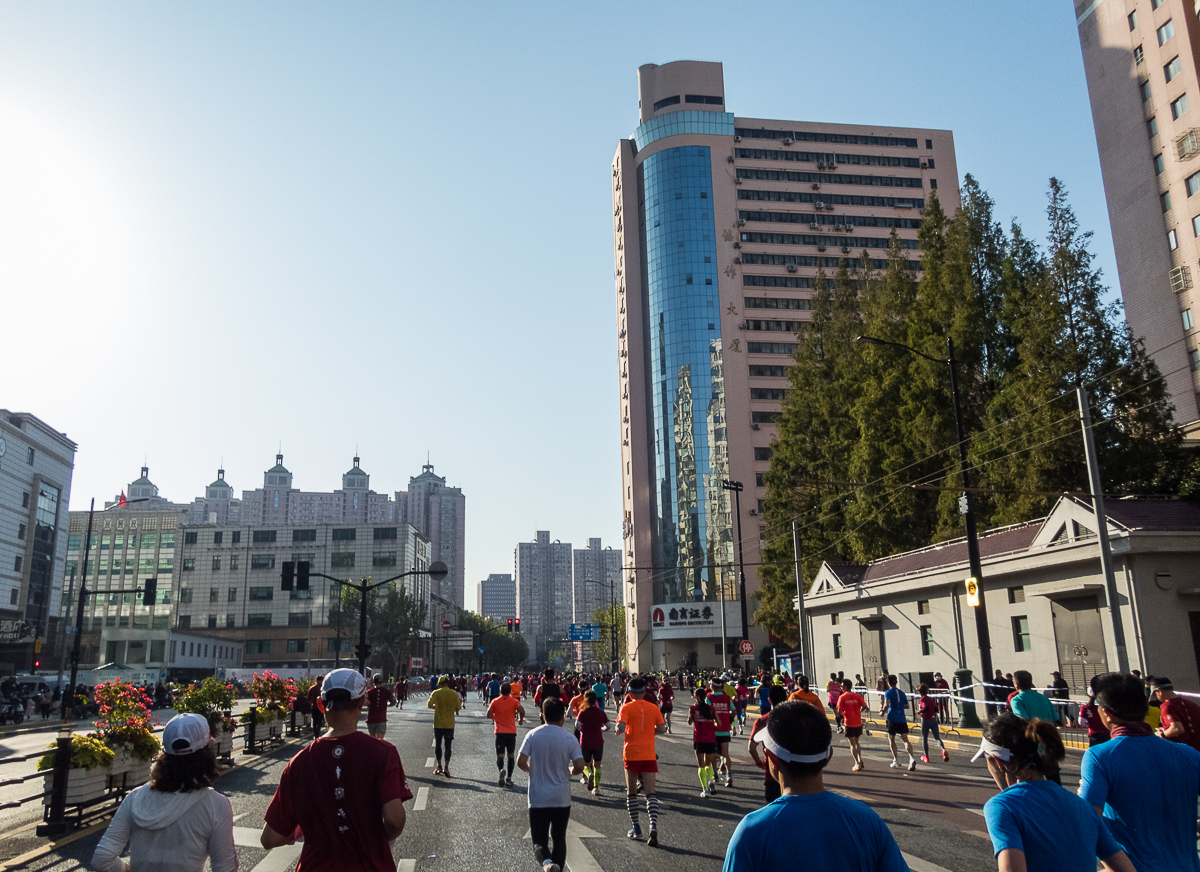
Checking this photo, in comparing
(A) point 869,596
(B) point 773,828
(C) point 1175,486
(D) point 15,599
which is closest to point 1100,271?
(C) point 1175,486

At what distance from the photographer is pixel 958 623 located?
3138cm

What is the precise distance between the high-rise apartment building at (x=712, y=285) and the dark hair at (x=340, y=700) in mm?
79659

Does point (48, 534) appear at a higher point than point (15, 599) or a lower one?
higher

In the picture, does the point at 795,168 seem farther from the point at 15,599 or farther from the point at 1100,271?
the point at 15,599

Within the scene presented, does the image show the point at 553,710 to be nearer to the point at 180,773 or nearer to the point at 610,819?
the point at 610,819

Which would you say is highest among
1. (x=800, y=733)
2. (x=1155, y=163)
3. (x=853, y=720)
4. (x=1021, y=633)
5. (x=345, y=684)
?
(x=1155, y=163)

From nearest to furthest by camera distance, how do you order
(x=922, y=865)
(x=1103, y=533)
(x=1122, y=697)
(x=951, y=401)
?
(x=1122, y=697)
(x=922, y=865)
(x=1103, y=533)
(x=951, y=401)

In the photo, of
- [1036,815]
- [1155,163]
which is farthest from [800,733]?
[1155,163]

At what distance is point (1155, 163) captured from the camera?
164 feet

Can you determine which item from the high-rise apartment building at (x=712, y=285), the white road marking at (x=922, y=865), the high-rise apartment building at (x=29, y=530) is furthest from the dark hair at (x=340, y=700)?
the high-rise apartment building at (x=29, y=530)

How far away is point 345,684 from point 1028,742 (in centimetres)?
335

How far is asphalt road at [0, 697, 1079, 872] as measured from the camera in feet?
31.1

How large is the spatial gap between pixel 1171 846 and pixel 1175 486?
31.0 metres

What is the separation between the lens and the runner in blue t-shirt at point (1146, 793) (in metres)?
4.37
